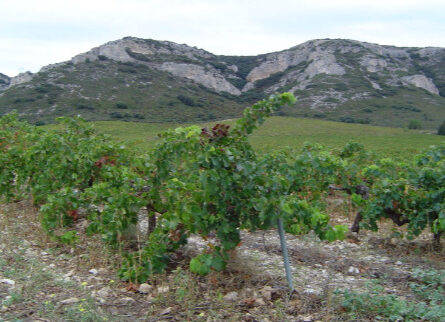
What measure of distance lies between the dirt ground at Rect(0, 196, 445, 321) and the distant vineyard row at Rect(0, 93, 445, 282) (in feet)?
0.80

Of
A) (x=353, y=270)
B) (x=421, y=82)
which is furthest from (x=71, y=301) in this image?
(x=421, y=82)

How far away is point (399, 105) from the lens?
235ft

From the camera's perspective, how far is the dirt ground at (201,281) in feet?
11.2

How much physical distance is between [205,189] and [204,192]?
99 mm

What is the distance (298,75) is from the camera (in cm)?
10262

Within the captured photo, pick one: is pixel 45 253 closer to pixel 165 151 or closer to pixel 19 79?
pixel 165 151

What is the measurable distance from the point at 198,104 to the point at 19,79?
197ft

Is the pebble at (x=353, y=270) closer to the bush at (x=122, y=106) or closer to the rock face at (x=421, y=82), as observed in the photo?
the bush at (x=122, y=106)

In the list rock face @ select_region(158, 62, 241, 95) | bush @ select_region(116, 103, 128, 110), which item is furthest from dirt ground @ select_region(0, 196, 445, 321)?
rock face @ select_region(158, 62, 241, 95)

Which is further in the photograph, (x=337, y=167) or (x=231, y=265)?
(x=337, y=167)

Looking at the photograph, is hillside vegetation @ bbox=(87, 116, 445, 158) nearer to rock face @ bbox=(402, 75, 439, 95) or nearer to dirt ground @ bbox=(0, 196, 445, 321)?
dirt ground @ bbox=(0, 196, 445, 321)

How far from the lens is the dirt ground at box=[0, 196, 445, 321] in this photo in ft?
11.2

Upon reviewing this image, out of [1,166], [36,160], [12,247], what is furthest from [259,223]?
[1,166]

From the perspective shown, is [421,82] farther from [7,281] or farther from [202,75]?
[7,281]
